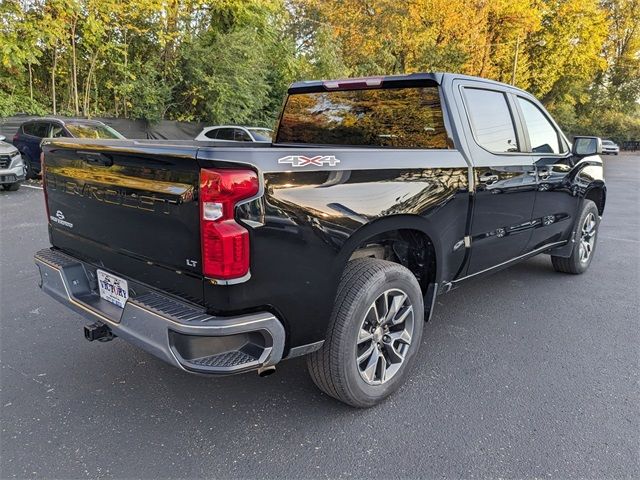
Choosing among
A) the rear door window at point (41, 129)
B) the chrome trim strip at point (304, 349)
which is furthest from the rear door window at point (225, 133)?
the chrome trim strip at point (304, 349)

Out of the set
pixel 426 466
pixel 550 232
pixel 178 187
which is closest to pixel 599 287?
pixel 550 232

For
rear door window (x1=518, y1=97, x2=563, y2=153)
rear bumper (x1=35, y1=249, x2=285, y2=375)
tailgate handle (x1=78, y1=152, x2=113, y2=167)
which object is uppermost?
rear door window (x1=518, y1=97, x2=563, y2=153)

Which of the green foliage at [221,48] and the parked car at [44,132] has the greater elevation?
the green foliage at [221,48]

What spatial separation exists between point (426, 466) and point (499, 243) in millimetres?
2018

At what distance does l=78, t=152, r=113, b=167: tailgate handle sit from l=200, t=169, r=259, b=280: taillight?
29.7 inches

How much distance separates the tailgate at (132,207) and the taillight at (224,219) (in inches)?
2.4

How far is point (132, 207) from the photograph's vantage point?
2.42 metres

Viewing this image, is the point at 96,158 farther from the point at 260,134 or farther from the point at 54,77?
the point at 54,77

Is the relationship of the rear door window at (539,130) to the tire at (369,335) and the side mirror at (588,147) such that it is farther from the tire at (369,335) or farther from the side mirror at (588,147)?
the tire at (369,335)

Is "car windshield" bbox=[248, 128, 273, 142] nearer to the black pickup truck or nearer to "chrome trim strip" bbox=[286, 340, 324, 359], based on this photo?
the black pickup truck

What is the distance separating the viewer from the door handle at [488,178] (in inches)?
135

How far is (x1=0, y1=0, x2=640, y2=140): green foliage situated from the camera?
1467 centimetres

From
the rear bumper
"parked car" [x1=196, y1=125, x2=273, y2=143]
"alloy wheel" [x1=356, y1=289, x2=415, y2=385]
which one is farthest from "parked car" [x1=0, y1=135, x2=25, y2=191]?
"alloy wheel" [x1=356, y1=289, x2=415, y2=385]

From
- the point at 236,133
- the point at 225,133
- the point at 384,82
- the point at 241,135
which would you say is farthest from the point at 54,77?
the point at 384,82
